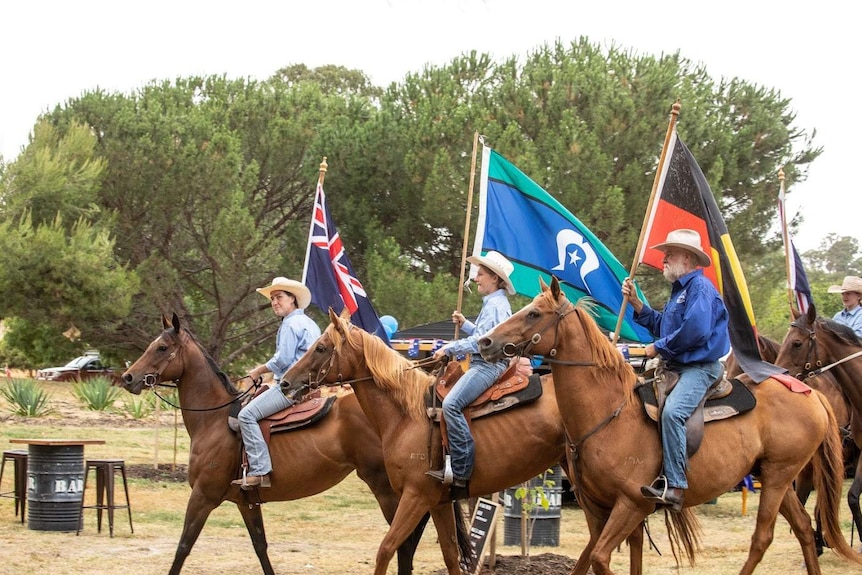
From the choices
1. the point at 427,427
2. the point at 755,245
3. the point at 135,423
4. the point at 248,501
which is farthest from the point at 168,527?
the point at 755,245

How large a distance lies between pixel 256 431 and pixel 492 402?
1.98 meters

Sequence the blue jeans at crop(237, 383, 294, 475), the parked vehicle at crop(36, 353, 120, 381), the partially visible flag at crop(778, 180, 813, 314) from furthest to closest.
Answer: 1. the parked vehicle at crop(36, 353, 120, 381)
2. the partially visible flag at crop(778, 180, 813, 314)
3. the blue jeans at crop(237, 383, 294, 475)

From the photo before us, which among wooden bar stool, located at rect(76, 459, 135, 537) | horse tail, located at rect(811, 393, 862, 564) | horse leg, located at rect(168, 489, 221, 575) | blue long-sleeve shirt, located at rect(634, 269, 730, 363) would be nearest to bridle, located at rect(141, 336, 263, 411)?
horse leg, located at rect(168, 489, 221, 575)

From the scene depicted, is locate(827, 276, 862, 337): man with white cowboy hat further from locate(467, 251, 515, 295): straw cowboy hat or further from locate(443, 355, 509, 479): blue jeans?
locate(443, 355, 509, 479): blue jeans

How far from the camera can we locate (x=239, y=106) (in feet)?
89.6

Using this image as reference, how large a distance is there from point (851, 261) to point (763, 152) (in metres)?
59.0

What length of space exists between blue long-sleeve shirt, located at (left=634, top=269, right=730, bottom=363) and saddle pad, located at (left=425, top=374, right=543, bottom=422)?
1110mm

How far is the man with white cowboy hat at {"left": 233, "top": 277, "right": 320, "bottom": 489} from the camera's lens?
27.2 ft

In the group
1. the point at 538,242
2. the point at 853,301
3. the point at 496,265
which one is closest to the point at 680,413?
the point at 496,265

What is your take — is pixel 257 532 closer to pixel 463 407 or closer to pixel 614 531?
pixel 463 407

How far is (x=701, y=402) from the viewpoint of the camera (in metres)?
6.99

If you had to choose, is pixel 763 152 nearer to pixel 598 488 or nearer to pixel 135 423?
pixel 135 423

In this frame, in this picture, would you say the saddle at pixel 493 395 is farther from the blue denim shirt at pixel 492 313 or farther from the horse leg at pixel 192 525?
the horse leg at pixel 192 525

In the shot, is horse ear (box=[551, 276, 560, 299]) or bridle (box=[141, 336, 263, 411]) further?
bridle (box=[141, 336, 263, 411])
